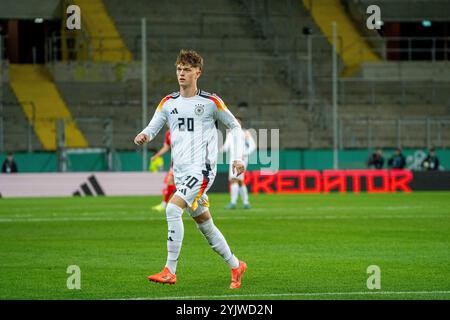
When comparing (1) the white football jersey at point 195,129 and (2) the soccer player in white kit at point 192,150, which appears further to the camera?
(1) the white football jersey at point 195,129

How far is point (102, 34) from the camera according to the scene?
46.3 meters

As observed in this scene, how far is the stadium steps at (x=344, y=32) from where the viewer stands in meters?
48.4

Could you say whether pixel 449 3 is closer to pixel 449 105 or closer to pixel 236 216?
pixel 449 105

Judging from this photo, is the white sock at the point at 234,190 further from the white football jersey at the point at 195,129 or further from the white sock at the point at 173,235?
the white sock at the point at 173,235

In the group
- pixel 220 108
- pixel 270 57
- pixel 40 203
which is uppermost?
pixel 270 57

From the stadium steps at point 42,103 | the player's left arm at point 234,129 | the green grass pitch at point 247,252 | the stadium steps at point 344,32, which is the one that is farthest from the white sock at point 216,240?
the stadium steps at point 344,32

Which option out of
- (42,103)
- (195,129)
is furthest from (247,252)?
(42,103)

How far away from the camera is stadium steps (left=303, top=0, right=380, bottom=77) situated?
159 ft

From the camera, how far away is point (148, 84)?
45.7 m

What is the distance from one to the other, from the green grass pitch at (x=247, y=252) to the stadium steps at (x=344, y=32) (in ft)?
64.6

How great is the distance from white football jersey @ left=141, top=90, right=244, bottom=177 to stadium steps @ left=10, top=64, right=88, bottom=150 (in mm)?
29557

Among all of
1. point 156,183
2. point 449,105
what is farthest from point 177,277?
point 449,105

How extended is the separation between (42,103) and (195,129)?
32679mm

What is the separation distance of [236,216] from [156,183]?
1225 centimetres
